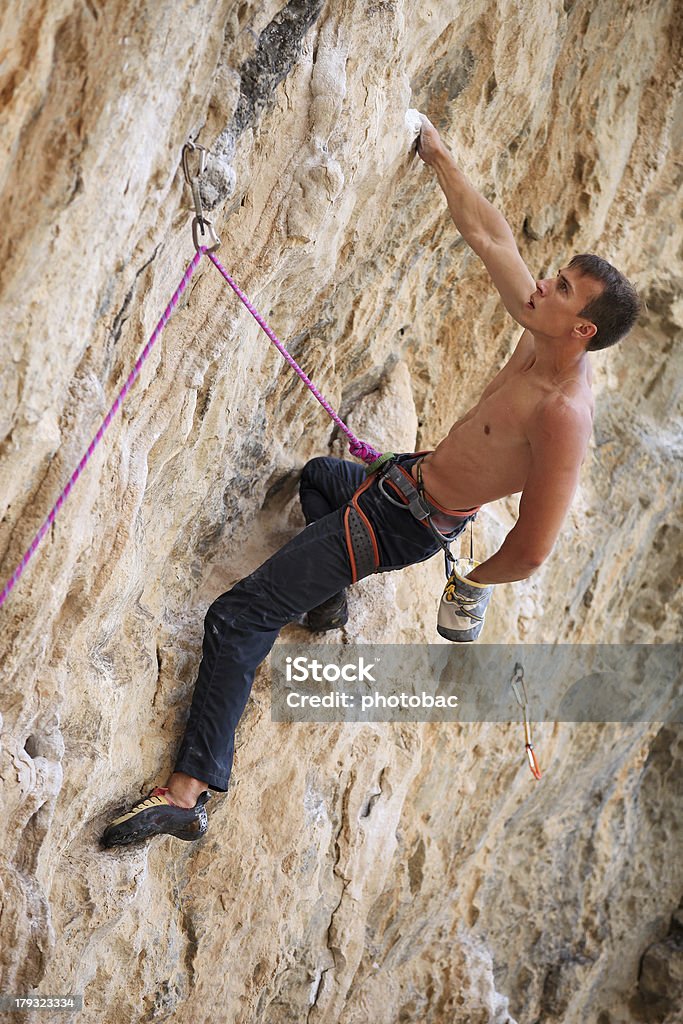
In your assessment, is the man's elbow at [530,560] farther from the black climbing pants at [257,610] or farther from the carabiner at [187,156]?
the carabiner at [187,156]

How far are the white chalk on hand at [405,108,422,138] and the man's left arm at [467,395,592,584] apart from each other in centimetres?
105

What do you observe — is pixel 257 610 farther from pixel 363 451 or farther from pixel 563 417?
pixel 563 417

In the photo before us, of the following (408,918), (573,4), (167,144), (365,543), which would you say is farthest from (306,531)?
(573,4)

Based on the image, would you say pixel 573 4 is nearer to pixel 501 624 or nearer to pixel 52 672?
pixel 501 624

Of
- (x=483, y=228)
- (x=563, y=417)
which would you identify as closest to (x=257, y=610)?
(x=563, y=417)

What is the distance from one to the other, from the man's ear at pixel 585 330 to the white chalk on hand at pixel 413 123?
90 cm

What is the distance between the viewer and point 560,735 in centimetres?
494

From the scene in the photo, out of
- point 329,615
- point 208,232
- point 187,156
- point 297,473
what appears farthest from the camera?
point 297,473

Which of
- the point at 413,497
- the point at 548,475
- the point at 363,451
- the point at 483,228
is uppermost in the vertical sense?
the point at 483,228

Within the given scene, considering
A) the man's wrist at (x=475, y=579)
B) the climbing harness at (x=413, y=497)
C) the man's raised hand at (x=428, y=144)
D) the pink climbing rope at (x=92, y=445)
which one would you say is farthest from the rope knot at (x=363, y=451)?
the pink climbing rope at (x=92, y=445)

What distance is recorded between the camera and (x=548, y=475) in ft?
9.11

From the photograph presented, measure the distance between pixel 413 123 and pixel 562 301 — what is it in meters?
0.84

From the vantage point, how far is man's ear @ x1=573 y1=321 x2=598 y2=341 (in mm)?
2822

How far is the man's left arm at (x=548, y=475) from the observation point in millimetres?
2768
